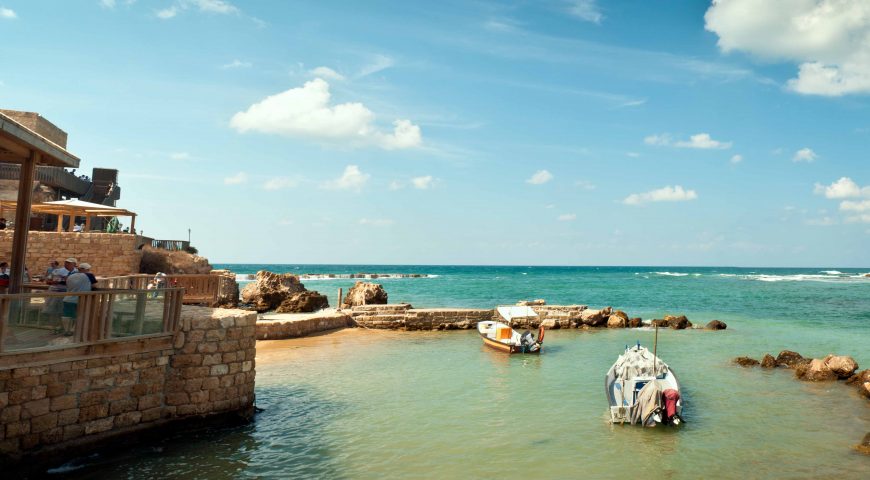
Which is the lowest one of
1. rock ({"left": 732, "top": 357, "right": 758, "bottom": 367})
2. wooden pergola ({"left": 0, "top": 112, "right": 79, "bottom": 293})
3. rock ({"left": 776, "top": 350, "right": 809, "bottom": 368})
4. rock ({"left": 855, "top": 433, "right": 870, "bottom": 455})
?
rock ({"left": 855, "top": 433, "right": 870, "bottom": 455})

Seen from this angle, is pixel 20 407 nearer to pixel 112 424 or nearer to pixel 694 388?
pixel 112 424

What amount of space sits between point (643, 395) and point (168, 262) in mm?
26141

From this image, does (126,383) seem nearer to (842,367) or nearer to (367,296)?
(842,367)

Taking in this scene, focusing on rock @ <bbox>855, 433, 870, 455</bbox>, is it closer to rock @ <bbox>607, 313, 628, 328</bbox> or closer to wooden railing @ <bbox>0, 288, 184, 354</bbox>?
wooden railing @ <bbox>0, 288, 184, 354</bbox>

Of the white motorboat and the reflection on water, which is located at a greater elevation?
the white motorboat

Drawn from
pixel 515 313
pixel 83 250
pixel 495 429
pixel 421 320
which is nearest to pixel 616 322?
pixel 515 313

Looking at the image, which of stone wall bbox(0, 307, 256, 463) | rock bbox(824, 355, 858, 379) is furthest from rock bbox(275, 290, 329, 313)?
rock bbox(824, 355, 858, 379)

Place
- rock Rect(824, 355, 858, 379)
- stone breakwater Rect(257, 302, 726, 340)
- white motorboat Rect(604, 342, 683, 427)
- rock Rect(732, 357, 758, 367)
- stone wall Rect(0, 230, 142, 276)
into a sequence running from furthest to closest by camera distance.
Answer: stone breakwater Rect(257, 302, 726, 340) → stone wall Rect(0, 230, 142, 276) → rock Rect(732, 357, 758, 367) → rock Rect(824, 355, 858, 379) → white motorboat Rect(604, 342, 683, 427)

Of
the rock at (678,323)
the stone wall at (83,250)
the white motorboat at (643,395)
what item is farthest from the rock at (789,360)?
the stone wall at (83,250)

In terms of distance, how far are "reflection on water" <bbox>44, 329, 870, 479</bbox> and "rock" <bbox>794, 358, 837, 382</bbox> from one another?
59 cm

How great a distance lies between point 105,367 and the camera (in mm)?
9531

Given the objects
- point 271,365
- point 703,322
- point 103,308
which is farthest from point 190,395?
point 703,322

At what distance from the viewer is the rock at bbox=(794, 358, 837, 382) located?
55.8ft

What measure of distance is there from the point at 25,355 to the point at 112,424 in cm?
206
